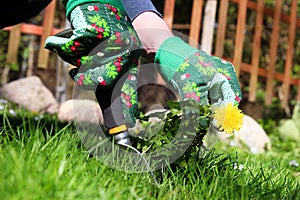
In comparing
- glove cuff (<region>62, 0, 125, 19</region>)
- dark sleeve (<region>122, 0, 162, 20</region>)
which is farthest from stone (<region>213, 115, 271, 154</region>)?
glove cuff (<region>62, 0, 125, 19</region>)

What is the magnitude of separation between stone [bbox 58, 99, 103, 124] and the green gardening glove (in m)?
1.50

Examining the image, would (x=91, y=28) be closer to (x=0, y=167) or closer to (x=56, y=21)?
(x=0, y=167)

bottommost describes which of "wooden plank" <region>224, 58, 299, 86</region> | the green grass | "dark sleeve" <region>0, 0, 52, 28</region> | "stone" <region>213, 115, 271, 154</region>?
"stone" <region>213, 115, 271, 154</region>

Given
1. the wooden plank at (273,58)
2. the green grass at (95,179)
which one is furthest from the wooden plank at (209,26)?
the green grass at (95,179)

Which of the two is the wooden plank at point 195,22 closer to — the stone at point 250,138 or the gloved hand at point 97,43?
the stone at point 250,138

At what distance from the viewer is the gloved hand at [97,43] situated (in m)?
1.56

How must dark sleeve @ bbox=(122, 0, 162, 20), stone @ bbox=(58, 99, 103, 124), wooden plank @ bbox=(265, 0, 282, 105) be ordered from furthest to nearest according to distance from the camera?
wooden plank @ bbox=(265, 0, 282, 105)
stone @ bbox=(58, 99, 103, 124)
dark sleeve @ bbox=(122, 0, 162, 20)

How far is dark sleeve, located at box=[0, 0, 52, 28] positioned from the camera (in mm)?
1869

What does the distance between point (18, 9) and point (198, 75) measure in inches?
27.3

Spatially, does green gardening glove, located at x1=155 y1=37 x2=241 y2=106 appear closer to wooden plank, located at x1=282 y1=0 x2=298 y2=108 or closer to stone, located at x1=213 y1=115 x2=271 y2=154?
stone, located at x1=213 y1=115 x2=271 y2=154

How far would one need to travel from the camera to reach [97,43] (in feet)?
5.19

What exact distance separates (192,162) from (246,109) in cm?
474

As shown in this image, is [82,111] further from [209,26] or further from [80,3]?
[209,26]

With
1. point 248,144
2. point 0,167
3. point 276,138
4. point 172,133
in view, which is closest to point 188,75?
point 172,133
